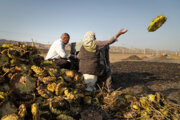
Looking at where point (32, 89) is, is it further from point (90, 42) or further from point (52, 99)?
point (90, 42)

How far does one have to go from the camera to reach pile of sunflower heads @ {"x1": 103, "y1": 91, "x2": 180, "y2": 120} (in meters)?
2.49

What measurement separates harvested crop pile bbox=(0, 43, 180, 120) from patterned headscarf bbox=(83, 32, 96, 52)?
2.86 ft

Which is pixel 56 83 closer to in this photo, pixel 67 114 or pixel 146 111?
pixel 67 114

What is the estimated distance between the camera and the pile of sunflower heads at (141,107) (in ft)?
8.16

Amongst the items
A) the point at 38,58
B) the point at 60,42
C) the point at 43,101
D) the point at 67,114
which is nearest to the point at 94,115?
the point at 67,114

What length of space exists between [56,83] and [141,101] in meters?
1.87

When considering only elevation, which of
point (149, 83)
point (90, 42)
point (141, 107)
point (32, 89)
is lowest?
point (149, 83)

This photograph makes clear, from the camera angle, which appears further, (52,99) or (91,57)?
(91,57)

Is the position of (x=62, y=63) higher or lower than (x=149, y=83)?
higher

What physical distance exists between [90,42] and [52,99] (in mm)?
1802

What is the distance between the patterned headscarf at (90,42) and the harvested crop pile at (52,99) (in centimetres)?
87

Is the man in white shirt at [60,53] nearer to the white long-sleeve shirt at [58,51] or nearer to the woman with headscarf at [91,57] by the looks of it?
the white long-sleeve shirt at [58,51]

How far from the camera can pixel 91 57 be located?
3.69 meters

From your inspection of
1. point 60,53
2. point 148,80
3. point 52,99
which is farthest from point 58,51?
point 148,80
